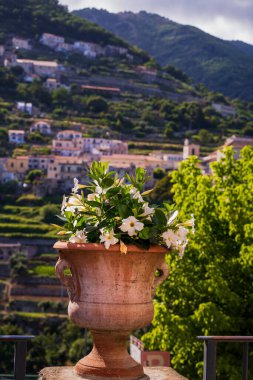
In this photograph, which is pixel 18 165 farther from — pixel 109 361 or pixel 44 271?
pixel 109 361

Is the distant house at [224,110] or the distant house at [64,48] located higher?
the distant house at [64,48]

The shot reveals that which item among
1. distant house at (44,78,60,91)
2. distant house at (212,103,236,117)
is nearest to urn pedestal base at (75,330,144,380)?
distant house at (44,78,60,91)

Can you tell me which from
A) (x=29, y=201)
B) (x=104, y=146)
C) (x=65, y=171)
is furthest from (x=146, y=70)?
(x=29, y=201)

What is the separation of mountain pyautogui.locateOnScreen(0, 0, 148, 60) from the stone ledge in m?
153

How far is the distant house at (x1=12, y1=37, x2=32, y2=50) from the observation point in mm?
152375

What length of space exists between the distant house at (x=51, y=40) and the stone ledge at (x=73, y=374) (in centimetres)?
15356

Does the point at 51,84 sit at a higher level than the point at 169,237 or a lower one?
higher

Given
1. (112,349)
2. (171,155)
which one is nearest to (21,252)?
(171,155)

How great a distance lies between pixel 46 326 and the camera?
59.8 m

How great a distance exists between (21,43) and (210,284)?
141138mm

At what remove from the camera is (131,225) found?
4.78 metres

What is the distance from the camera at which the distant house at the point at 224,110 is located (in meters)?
148

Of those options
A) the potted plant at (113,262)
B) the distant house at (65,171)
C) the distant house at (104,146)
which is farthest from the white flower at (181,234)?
the distant house at (104,146)

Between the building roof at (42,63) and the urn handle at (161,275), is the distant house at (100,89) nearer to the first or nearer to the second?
the building roof at (42,63)
